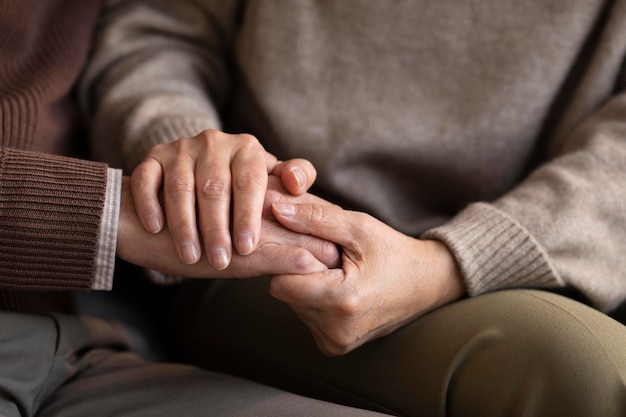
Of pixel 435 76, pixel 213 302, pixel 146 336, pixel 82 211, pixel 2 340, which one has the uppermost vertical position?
pixel 435 76

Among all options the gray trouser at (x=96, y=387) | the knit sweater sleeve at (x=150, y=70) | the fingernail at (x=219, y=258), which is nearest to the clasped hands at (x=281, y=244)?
the fingernail at (x=219, y=258)

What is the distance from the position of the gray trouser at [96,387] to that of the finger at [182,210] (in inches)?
5.7

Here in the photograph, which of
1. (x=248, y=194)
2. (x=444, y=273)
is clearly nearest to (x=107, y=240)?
(x=248, y=194)

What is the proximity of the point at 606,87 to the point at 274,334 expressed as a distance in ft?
1.92

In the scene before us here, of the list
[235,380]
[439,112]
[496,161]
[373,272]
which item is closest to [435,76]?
[439,112]

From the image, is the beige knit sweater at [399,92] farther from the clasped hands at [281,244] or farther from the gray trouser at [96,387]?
→ the gray trouser at [96,387]

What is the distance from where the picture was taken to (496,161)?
1.01 meters

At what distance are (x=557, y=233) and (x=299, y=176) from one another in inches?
12.4

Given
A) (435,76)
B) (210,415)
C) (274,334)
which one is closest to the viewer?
(210,415)

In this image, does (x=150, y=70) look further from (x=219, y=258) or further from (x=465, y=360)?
(x=465, y=360)

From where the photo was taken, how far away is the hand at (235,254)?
2.40 ft

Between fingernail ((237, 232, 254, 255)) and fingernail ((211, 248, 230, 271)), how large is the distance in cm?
2

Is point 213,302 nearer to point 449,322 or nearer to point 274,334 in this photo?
point 274,334

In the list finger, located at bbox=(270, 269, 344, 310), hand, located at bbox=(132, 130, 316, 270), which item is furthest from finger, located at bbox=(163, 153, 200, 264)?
finger, located at bbox=(270, 269, 344, 310)
